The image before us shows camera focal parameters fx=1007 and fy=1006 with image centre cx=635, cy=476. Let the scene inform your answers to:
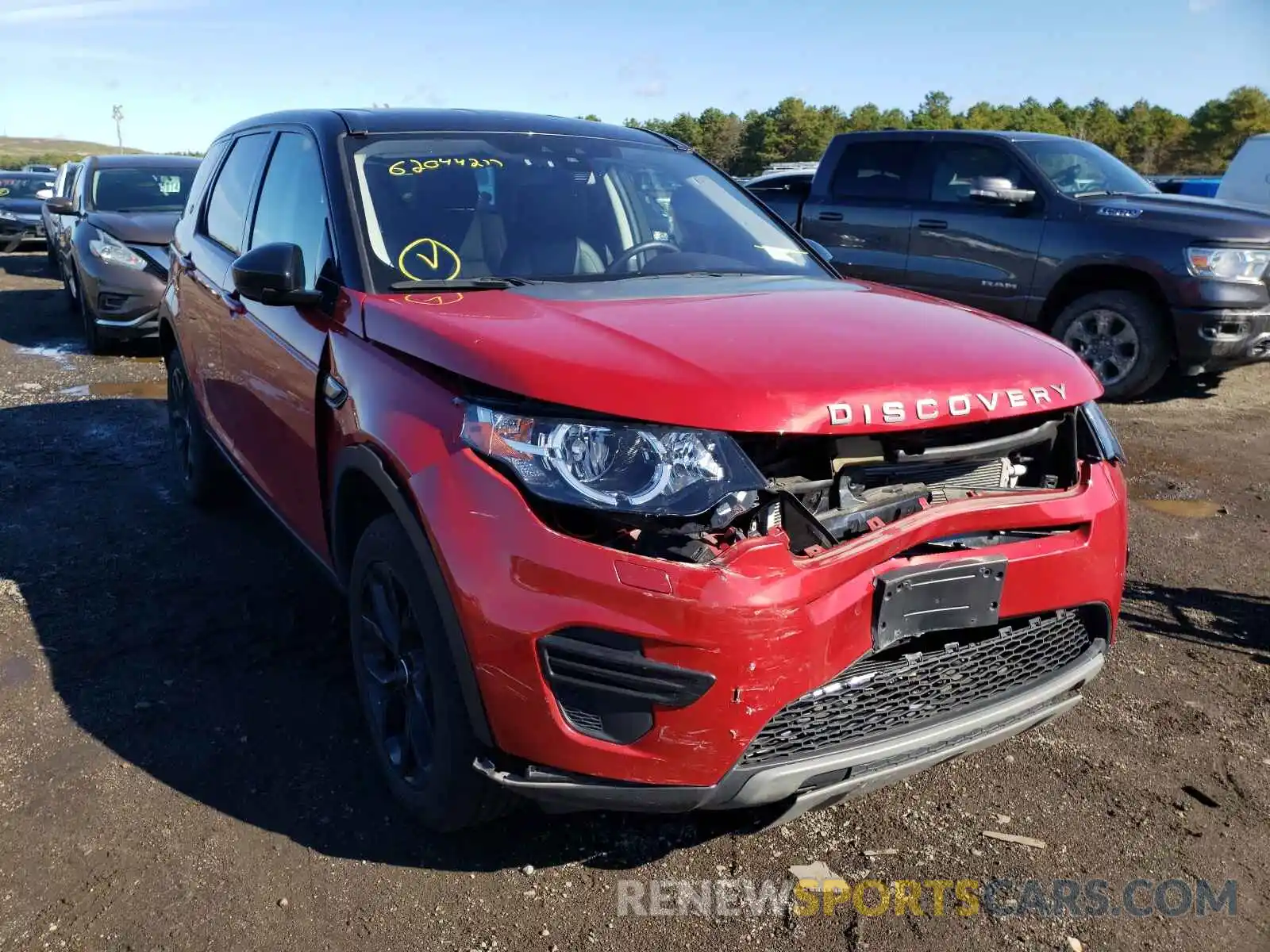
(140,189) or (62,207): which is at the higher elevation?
(140,189)

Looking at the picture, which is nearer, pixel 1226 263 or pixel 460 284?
pixel 460 284

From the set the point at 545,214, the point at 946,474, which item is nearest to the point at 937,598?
the point at 946,474

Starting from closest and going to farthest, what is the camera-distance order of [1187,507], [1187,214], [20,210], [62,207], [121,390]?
[1187,507]
[1187,214]
[121,390]
[62,207]
[20,210]

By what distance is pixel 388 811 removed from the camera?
271 centimetres

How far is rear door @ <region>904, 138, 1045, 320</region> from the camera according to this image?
305 inches

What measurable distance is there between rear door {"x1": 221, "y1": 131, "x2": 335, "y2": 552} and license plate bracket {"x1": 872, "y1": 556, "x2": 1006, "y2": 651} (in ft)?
5.67

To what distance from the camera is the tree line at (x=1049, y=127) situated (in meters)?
33.3

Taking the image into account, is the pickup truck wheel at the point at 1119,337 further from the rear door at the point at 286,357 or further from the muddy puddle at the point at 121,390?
the muddy puddle at the point at 121,390

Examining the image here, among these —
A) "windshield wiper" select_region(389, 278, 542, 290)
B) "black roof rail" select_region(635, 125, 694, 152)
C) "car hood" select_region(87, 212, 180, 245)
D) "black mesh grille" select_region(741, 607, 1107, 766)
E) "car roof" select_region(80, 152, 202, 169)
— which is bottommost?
"black mesh grille" select_region(741, 607, 1107, 766)

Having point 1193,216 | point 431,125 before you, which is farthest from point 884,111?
point 431,125

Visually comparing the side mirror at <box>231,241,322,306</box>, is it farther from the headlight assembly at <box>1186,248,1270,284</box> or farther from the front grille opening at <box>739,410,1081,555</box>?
the headlight assembly at <box>1186,248,1270,284</box>

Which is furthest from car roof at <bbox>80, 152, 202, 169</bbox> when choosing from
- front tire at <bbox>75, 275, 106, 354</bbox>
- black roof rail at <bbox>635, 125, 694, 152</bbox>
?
black roof rail at <bbox>635, 125, 694, 152</bbox>

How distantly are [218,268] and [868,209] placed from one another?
19.9ft

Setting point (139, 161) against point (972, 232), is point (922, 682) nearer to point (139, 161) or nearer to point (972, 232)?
point (972, 232)
